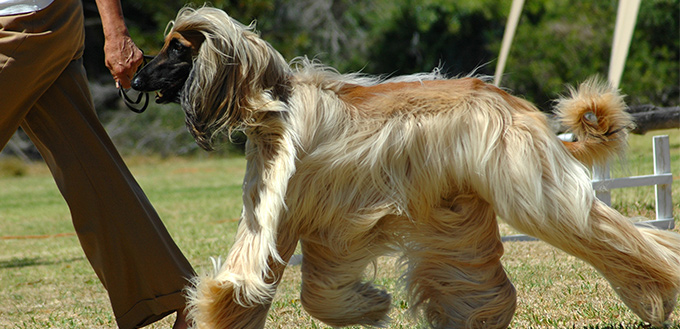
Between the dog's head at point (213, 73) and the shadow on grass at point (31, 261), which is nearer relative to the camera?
the dog's head at point (213, 73)

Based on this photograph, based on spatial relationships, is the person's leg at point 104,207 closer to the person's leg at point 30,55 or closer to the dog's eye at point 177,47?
the person's leg at point 30,55

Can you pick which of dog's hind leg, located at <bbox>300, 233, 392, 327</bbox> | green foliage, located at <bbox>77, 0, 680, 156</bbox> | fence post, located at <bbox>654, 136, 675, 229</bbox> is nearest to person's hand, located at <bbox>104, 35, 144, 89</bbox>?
dog's hind leg, located at <bbox>300, 233, 392, 327</bbox>

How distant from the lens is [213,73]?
2828 mm

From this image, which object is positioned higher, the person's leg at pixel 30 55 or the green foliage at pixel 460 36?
the person's leg at pixel 30 55

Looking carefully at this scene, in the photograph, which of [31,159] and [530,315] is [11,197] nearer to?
[31,159]

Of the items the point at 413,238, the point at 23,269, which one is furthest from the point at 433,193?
the point at 23,269

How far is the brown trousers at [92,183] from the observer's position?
325 cm

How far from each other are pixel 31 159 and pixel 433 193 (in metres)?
17.7

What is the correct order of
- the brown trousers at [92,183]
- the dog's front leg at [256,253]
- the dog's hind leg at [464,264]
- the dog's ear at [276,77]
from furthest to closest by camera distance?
1. the brown trousers at [92,183]
2. the dog's hind leg at [464,264]
3. the dog's ear at [276,77]
4. the dog's front leg at [256,253]

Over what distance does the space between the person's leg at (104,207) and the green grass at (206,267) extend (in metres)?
0.67

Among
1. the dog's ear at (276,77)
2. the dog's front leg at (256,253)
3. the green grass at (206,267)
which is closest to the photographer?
the dog's front leg at (256,253)

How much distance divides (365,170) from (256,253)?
49 cm

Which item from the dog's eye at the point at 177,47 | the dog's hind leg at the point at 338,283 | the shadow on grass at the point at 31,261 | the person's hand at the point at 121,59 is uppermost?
the dog's eye at the point at 177,47

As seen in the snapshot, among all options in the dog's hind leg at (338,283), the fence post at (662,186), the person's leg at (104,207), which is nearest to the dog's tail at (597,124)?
the dog's hind leg at (338,283)
